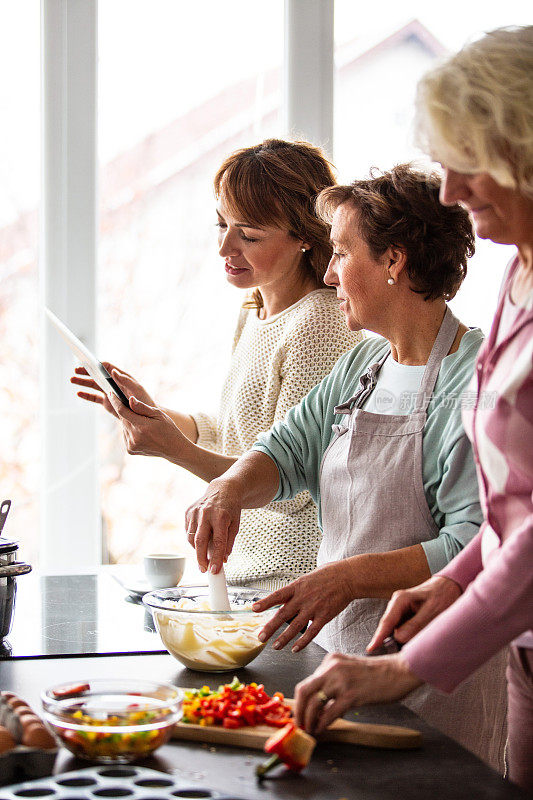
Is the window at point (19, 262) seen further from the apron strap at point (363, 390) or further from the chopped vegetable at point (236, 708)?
the chopped vegetable at point (236, 708)

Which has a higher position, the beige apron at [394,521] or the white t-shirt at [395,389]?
the white t-shirt at [395,389]

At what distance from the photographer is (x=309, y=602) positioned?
1556 millimetres

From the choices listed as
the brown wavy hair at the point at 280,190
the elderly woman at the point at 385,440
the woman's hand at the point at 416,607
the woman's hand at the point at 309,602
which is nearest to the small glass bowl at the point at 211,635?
the woman's hand at the point at 309,602

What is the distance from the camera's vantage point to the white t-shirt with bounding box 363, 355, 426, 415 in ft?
6.14

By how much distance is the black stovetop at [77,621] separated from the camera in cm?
168

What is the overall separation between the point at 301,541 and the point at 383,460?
1.57 ft

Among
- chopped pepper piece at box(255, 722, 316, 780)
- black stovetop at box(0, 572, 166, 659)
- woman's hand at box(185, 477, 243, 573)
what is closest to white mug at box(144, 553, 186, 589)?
black stovetop at box(0, 572, 166, 659)

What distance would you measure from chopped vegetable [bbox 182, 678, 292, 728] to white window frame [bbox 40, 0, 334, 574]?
197 cm

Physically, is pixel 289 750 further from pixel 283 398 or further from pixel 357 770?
pixel 283 398

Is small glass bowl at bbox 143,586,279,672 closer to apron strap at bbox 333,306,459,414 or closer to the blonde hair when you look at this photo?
apron strap at bbox 333,306,459,414

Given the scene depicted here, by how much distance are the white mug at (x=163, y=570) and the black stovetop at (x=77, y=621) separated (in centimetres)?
7

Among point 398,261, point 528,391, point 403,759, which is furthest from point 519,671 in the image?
point 398,261

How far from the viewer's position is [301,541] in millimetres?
2244

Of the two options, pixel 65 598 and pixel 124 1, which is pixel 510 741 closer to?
pixel 65 598
